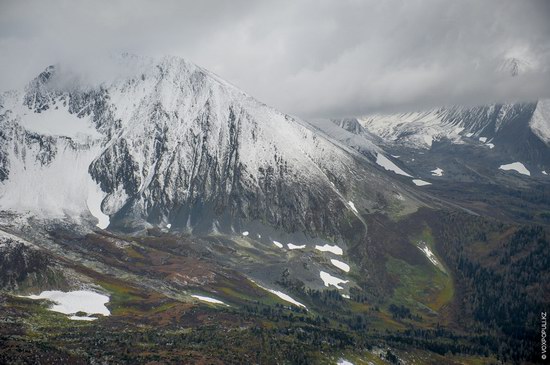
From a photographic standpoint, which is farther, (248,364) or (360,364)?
(360,364)

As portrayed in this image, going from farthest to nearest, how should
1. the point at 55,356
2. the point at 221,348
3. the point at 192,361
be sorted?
the point at 221,348, the point at 192,361, the point at 55,356

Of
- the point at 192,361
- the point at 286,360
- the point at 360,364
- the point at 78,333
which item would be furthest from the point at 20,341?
the point at 360,364

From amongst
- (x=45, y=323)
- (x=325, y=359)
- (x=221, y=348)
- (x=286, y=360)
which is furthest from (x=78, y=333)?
(x=325, y=359)

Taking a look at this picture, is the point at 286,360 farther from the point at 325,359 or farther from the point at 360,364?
the point at 360,364

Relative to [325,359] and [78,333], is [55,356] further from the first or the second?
[325,359]

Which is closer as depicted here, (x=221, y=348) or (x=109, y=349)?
(x=109, y=349)

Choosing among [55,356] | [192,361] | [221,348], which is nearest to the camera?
[55,356]

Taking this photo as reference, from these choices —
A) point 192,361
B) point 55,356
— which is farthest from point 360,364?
point 55,356

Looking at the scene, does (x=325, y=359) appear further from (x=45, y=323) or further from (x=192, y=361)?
(x=45, y=323)
